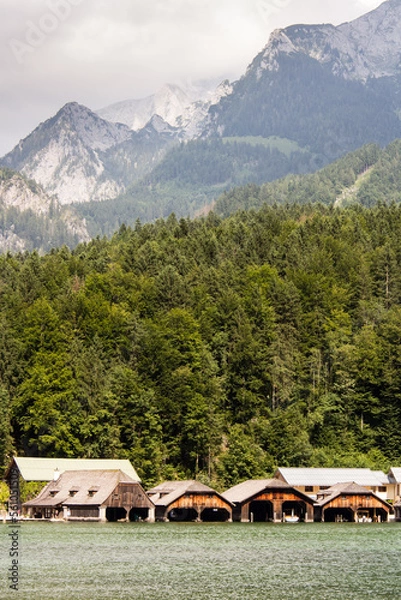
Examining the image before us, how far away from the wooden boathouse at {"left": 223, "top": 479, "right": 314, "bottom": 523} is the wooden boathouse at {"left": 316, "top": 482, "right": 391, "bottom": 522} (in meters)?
2.11

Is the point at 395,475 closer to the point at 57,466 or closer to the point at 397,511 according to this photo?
the point at 397,511

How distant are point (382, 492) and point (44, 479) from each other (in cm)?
3960

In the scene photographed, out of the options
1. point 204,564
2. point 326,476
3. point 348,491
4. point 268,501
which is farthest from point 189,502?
point 204,564

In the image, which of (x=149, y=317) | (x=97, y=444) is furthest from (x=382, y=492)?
(x=149, y=317)

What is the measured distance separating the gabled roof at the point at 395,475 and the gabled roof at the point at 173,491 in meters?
23.8

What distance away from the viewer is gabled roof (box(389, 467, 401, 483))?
128m

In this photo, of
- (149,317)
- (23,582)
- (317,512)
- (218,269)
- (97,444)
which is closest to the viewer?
(23,582)

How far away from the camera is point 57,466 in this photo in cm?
12438

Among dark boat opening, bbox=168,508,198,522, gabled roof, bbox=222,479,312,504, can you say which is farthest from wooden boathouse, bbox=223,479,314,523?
dark boat opening, bbox=168,508,198,522

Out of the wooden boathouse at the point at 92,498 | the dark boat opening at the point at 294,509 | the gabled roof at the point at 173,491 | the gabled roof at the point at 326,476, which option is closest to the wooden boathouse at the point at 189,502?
the gabled roof at the point at 173,491

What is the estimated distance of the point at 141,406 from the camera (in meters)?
133

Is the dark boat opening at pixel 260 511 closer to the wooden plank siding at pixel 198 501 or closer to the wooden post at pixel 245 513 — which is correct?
the wooden post at pixel 245 513

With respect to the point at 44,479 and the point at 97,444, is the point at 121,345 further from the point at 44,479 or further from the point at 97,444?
the point at 44,479

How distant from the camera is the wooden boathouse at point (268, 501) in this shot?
380ft
